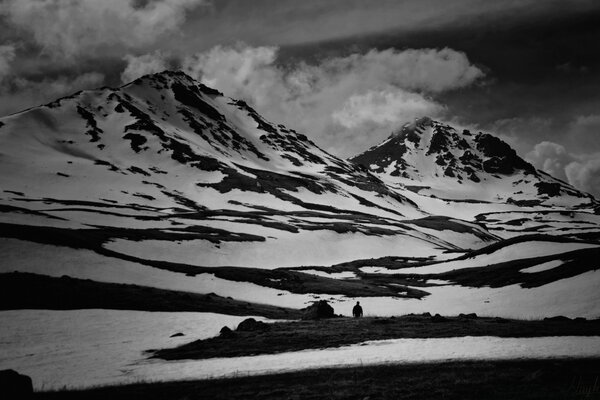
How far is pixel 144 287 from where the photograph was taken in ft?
195

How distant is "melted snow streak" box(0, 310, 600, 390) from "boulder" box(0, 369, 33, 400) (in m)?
5.48

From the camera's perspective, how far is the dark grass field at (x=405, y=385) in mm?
16812

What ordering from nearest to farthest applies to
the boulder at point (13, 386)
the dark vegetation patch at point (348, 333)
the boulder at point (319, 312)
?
the boulder at point (13, 386), the dark vegetation patch at point (348, 333), the boulder at point (319, 312)

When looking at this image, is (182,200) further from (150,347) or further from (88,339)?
(150,347)

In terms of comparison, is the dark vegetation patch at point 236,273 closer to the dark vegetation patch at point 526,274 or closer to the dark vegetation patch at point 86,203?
the dark vegetation patch at point 526,274

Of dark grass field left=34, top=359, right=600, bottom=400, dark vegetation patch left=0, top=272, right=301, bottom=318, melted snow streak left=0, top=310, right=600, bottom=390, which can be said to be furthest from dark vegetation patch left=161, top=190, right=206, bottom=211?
dark grass field left=34, top=359, right=600, bottom=400

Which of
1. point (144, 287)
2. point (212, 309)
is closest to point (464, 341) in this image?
point (212, 309)

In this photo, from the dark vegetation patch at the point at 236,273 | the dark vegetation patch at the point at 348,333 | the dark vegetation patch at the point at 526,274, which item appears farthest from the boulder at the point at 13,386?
the dark vegetation patch at the point at 526,274

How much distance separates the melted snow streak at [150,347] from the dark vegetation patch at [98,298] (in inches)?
214

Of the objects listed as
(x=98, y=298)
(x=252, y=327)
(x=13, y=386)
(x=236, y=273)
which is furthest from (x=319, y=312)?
(x=236, y=273)

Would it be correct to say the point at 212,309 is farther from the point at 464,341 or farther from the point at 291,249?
the point at 291,249

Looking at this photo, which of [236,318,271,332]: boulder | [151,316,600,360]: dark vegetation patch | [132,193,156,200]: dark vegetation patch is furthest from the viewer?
[132,193,156,200]: dark vegetation patch

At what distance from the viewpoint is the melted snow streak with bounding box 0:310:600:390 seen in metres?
24.4

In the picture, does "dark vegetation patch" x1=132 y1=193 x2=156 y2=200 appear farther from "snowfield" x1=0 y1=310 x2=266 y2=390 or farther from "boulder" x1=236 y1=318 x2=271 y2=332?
"boulder" x1=236 y1=318 x2=271 y2=332
